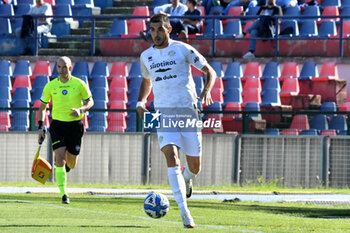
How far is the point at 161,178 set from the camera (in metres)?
20.3

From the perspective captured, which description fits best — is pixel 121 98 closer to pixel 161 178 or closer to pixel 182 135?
pixel 161 178

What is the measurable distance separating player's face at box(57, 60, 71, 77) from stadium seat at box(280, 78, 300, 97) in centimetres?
894

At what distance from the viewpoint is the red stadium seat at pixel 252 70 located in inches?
912

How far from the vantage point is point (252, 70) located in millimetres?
23328

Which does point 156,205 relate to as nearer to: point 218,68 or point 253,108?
point 253,108

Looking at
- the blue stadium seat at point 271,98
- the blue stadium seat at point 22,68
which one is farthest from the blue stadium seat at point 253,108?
the blue stadium seat at point 22,68

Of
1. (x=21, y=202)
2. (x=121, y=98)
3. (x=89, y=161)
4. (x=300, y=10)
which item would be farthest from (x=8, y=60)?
(x=21, y=202)

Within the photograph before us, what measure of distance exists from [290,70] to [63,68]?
9918 mm

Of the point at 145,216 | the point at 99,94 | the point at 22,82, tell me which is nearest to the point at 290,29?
the point at 99,94

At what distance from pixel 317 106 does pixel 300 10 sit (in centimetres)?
378

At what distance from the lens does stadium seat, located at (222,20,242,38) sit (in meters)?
24.9

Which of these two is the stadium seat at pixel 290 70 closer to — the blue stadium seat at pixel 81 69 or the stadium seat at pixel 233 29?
the stadium seat at pixel 233 29

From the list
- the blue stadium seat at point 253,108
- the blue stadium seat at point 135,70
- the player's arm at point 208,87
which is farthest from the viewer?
the blue stadium seat at point 135,70

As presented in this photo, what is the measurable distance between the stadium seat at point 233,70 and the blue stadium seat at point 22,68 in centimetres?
551
